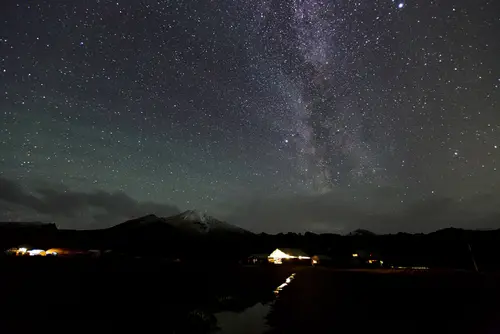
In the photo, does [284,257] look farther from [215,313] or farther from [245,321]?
[245,321]

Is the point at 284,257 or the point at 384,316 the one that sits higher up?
the point at 284,257

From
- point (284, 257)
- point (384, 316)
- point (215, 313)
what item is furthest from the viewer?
point (284, 257)

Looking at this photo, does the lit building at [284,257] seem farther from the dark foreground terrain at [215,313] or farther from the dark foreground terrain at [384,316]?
the dark foreground terrain at [384,316]

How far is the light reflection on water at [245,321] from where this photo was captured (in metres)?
12.9

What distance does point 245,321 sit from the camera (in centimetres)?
1498

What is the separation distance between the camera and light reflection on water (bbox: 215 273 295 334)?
12.9 meters

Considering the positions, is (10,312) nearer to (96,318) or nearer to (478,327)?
(96,318)

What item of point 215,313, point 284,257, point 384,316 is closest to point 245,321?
point 215,313

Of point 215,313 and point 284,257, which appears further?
point 284,257

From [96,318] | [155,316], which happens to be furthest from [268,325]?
[96,318]

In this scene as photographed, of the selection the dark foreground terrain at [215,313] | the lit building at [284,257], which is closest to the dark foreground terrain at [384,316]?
the dark foreground terrain at [215,313]

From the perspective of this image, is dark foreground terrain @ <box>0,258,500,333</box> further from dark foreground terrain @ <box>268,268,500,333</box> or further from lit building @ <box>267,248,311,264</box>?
lit building @ <box>267,248,311,264</box>

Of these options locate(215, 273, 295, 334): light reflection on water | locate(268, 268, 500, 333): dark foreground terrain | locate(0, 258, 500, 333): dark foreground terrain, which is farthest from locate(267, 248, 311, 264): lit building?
locate(215, 273, 295, 334): light reflection on water

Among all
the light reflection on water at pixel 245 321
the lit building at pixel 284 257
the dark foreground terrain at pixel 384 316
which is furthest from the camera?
the lit building at pixel 284 257
